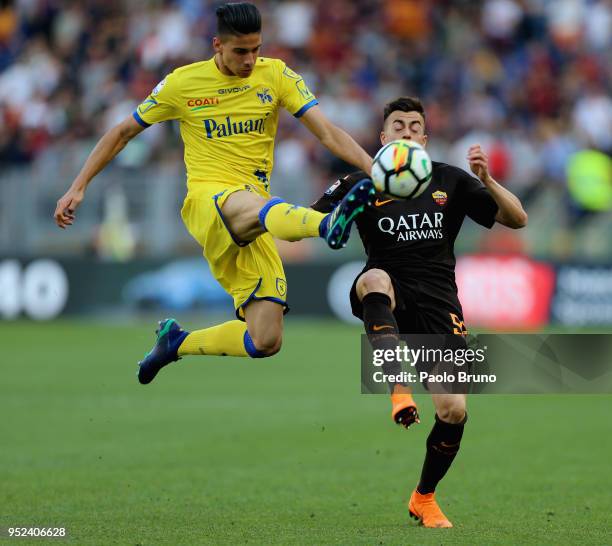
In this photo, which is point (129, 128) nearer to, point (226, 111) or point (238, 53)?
point (226, 111)

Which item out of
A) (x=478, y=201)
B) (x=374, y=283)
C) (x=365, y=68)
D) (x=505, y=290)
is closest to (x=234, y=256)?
(x=374, y=283)

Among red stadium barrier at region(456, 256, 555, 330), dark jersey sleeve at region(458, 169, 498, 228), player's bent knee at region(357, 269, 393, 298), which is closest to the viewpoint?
player's bent knee at region(357, 269, 393, 298)

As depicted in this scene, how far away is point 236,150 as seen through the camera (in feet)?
26.9

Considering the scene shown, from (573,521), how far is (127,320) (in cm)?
1443

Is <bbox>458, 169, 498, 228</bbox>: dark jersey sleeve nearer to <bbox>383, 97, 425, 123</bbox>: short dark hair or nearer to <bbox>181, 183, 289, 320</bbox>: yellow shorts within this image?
<bbox>383, 97, 425, 123</bbox>: short dark hair

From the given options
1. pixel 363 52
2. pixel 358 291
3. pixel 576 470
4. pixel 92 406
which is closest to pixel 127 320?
pixel 363 52

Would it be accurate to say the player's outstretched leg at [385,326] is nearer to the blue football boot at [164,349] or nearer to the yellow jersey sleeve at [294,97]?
the yellow jersey sleeve at [294,97]

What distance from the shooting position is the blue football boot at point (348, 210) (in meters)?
6.70

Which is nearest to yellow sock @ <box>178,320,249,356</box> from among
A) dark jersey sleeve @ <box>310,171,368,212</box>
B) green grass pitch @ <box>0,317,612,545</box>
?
green grass pitch @ <box>0,317,612,545</box>

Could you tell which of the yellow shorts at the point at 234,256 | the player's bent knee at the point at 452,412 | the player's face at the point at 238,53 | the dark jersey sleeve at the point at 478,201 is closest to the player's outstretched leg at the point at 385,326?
the player's bent knee at the point at 452,412

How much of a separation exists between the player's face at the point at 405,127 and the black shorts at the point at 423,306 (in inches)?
31.2

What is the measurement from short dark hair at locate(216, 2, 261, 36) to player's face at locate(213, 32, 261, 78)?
5cm

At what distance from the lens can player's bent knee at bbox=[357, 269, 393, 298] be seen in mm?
7340

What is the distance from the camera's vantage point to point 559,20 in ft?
74.3
